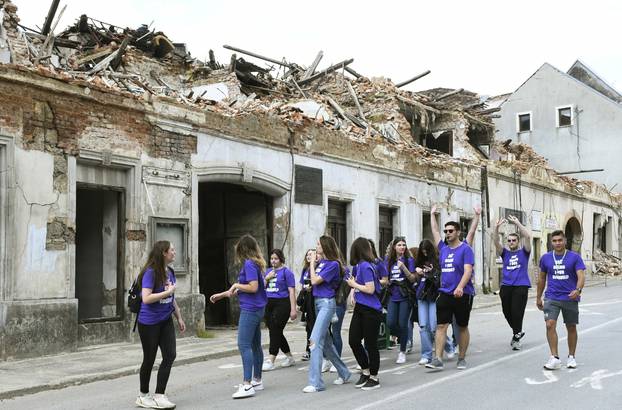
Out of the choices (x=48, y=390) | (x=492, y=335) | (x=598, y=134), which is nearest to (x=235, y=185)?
(x=492, y=335)

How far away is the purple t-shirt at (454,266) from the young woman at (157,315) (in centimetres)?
365

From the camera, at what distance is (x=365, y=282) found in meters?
8.30

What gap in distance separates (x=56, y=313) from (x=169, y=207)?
3105 millimetres

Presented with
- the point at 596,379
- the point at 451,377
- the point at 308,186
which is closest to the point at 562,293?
the point at 596,379

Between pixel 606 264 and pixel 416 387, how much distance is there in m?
33.4

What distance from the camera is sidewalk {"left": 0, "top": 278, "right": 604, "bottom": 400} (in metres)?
9.05

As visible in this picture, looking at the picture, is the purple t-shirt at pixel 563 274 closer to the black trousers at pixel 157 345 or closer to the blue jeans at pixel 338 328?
the blue jeans at pixel 338 328

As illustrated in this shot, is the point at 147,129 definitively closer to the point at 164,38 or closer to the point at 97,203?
the point at 97,203

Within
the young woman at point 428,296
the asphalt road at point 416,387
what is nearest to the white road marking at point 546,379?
the asphalt road at point 416,387

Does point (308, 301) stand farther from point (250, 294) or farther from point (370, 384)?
point (250, 294)

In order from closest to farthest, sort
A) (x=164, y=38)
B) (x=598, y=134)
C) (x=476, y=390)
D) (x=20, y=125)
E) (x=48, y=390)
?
(x=476, y=390) < (x=48, y=390) < (x=20, y=125) < (x=164, y=38) < (x=598, y=134)

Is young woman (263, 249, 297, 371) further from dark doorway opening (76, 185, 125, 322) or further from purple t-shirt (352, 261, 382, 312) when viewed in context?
dark doorway opening (76, 185, 125, 322)

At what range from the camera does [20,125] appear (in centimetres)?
1134

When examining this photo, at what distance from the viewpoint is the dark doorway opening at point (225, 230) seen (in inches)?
673
